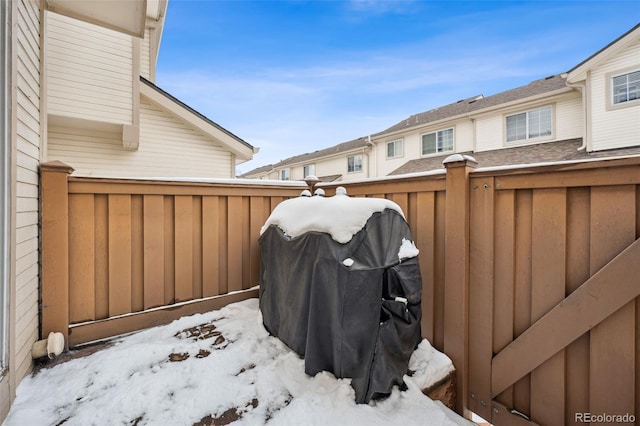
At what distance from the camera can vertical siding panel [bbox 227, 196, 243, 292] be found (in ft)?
10.3

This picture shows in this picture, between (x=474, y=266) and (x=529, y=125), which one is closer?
(x=474, y=266)

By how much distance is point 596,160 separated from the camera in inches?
64.3

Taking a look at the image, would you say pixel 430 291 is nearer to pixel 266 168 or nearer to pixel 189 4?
pixel 189 4

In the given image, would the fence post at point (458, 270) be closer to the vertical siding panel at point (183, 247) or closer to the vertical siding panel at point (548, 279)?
the vertical siding panel at point (548, 279)

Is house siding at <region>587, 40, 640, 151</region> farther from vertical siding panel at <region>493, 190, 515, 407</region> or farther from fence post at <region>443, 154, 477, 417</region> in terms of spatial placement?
vertical siding panel at <region>493, 190, 515, 407</region>

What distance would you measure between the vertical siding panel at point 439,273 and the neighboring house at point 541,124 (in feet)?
26.4

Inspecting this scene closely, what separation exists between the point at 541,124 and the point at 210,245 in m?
11.2

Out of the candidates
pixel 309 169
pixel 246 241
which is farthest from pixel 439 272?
pixel 309 169

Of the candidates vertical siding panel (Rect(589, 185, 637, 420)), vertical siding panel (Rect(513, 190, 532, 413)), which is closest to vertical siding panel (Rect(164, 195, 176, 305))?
vertical siding panel (Rect(513, 190, 532, 413))

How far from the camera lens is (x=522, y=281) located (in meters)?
1.96

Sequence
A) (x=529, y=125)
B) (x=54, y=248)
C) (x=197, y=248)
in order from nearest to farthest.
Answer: (x=54, y=248) → (x=197, y=248) → (x=529, y=125)

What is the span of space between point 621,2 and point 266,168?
67.5 feet

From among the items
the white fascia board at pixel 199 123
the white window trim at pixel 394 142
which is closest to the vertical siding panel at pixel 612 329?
the white fascia board at pixel 199 123

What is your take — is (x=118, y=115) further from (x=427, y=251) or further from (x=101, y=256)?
(x=427, y=251)
